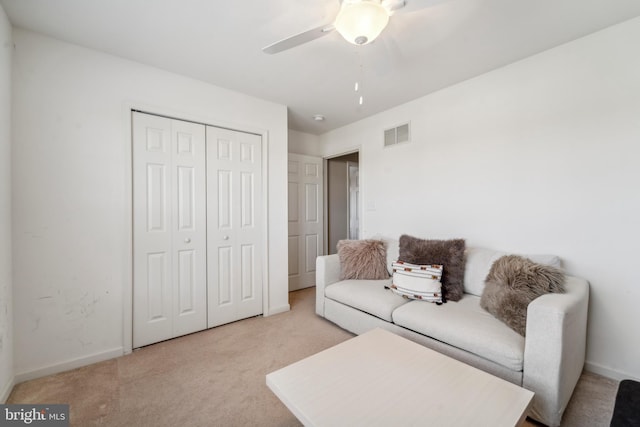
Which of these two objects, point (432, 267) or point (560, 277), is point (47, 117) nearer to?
point (432, 267)

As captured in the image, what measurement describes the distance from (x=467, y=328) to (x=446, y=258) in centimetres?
68

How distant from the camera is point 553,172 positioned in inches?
79.0

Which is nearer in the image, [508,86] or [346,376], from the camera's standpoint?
[346,376]

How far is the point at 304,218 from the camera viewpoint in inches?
154

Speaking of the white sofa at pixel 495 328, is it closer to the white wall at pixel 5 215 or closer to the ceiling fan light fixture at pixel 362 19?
the ceiling fan light fixture at pixel 362 19

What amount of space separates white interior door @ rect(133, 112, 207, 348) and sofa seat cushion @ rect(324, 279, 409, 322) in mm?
1327

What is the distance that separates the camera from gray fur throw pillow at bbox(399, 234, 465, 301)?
82.7 inches

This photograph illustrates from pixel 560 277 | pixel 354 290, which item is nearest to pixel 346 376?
pixel 354 290

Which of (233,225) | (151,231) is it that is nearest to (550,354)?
(233,225)

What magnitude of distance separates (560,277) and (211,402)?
7.50ft

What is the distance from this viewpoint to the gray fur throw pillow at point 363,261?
8.83 feet

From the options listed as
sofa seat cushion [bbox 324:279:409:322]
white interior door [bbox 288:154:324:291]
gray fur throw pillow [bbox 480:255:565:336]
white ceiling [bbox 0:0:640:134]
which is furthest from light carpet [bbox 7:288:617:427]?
white ceiling [bbox 0:0:640:134]

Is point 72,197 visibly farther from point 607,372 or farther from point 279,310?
point 607,372

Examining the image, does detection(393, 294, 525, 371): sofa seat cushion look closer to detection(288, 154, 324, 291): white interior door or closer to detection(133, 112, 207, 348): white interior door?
detection(133, 112, 207, 348): white interior door
